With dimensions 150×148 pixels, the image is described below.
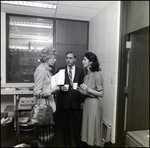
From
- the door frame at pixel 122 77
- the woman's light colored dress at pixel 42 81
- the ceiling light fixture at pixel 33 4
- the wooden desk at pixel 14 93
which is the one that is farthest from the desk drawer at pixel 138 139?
the ceiling light fixture at pixel 33 4

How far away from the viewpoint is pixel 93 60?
4.24 feet

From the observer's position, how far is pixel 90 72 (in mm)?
1293

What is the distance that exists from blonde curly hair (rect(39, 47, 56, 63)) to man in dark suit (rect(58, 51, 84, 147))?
12 cm

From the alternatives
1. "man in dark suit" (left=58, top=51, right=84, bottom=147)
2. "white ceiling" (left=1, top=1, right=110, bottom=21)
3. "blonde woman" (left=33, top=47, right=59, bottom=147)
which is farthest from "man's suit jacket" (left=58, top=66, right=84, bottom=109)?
"white ceiling" (left=1, top=1, right=110, bottom=21)

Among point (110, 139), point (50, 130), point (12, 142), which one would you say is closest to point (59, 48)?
point (50, 130)

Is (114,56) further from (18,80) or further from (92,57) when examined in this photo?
(18,80)

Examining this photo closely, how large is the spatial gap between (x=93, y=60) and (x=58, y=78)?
0.37m

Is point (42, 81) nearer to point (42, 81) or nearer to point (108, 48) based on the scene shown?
point (42, 81)

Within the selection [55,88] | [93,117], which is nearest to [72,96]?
[55,88]

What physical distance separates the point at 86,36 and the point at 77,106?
2.08 ft

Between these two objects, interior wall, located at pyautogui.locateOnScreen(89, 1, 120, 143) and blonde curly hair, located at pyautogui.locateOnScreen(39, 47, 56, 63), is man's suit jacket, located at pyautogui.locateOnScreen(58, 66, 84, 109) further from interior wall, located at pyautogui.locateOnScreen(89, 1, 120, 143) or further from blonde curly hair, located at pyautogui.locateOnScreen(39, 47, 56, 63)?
interior wall, located at pyautogui.locateOnScreen(89, 1, 120, 143)

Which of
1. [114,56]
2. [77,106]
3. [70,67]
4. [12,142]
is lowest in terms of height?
[12,142]

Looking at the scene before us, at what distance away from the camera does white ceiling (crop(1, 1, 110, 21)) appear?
1082 millimetres

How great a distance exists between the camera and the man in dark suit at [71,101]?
1.18m
